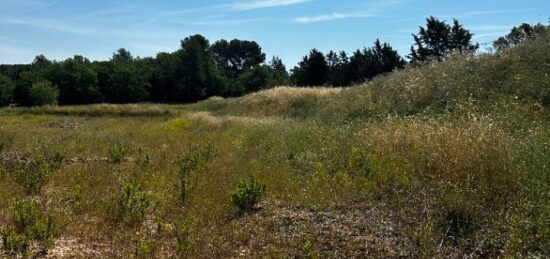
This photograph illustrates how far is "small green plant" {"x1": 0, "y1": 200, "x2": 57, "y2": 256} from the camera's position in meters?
5.21

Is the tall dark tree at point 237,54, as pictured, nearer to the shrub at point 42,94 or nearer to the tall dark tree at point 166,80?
the tall dark tree at point 166,80

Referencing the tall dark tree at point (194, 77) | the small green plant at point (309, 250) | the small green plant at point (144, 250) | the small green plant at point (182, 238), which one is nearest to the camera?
the small green plant at point (309, 250)

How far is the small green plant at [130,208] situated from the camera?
640 cm

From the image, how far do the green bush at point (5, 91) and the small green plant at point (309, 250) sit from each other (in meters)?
72.0

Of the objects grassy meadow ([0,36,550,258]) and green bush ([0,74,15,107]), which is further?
green bush ([0,74,15,107])

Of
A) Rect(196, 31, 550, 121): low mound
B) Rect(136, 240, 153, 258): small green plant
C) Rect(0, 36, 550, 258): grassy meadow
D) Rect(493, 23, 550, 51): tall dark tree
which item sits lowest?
Rect(136, 240, 153, 258): small green plant

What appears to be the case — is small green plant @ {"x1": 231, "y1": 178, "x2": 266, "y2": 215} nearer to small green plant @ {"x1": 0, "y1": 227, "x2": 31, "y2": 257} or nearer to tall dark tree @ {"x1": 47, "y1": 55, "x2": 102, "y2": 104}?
small green plant @ {"x1": 0, "y1": 227, "x2": 31, "y2": 257}

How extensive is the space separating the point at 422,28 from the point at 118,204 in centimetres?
4762

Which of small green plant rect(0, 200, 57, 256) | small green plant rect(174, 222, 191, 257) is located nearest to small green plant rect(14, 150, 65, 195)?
small green plant rect(0, 200, 57, 256)

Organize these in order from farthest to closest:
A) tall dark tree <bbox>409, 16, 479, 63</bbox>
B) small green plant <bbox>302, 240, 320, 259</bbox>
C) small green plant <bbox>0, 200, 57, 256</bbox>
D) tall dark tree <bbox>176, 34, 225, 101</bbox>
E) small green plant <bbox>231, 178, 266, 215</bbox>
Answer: tall dark tree <bbox>176, 34, 225, 101</bbox>
tall dark tree <bbox>409, 16, 479, 63</bbox>
small green plant <bbox>231, 178, 266, 215</bbox>
small green plant <bbox>0, 200, 57, 256</bbox>
small green plant <bbox>302, 240, 320, 259</bbox>

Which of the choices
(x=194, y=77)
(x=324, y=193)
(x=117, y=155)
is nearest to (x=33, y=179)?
(x=117, y=155)

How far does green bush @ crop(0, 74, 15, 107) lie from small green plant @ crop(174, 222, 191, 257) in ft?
231

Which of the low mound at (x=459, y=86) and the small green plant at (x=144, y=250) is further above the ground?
the low mound at (x=459, y=86)

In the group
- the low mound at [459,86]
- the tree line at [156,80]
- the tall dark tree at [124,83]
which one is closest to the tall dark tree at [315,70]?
the tree line at [156,80]
